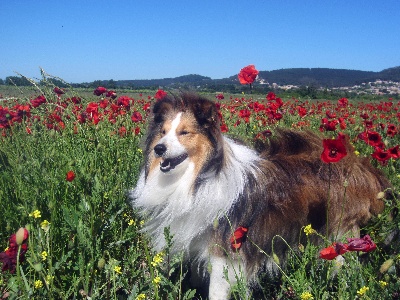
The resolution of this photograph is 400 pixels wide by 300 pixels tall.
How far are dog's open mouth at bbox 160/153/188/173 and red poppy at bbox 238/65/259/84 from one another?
3.19 feet

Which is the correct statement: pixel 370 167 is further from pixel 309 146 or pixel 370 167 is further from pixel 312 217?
pixel 312 217

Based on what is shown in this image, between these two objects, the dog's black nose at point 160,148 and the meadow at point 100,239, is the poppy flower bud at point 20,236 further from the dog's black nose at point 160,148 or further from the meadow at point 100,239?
the dog's black nose at point 160,148

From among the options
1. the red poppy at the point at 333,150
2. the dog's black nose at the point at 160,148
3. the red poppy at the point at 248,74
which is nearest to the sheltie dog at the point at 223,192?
the dog's black nose at the point at 160,148

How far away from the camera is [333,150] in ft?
6.21

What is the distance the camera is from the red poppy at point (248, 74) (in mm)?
3455

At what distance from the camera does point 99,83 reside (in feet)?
16.8

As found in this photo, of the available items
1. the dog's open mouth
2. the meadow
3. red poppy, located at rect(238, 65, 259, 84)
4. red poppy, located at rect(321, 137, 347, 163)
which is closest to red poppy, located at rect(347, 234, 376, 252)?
the meadow

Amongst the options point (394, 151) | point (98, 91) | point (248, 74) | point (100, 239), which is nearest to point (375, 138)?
point (394, 151)

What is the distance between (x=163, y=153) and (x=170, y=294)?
1158 millimetres

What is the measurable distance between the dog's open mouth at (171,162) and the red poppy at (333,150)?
1296 millimetres

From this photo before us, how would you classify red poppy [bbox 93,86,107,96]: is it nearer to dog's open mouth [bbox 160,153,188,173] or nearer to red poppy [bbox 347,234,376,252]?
dog's open mouth [bbox 160,153,188,173]

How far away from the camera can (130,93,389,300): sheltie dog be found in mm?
2947

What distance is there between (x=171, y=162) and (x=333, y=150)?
1.40 meters

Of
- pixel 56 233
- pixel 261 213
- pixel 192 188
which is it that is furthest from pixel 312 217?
pixel 56 233
